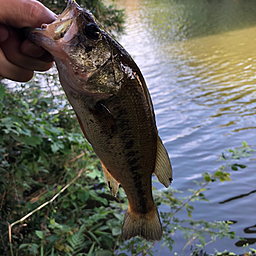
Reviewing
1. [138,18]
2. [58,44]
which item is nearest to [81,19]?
[58,44]

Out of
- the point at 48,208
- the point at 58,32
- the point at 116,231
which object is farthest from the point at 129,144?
the point at 48,208

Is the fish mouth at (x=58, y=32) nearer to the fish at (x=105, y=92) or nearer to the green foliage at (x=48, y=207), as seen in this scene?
the fish at (x=105, y=92)

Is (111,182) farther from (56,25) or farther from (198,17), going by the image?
(198,17)

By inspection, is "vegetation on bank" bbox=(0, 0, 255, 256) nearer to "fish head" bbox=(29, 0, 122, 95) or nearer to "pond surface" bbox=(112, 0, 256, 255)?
"pond surface" bbox=(112, 0, 256, 255)

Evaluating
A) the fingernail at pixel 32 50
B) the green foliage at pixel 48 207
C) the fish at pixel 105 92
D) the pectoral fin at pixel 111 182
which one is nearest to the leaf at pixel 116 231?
the green foliage at pixel 48 207

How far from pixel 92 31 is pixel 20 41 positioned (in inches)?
16.0

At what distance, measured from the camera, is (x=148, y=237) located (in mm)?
1848

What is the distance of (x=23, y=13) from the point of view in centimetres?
134

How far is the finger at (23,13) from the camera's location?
51.9 inches

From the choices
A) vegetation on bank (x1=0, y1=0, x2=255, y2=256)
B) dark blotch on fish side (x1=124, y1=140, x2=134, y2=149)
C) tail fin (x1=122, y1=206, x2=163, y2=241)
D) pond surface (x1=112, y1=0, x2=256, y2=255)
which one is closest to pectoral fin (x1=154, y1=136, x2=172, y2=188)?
dark blotch on fish side (x1=124, y1=140, x2=134, y2=149)

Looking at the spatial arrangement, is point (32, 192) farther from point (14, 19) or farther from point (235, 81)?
point (235, 81)

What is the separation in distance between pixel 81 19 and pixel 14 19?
1.04ft

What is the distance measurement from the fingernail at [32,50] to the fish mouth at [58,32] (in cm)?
8

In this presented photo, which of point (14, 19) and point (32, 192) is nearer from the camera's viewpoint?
point (14, 19)
